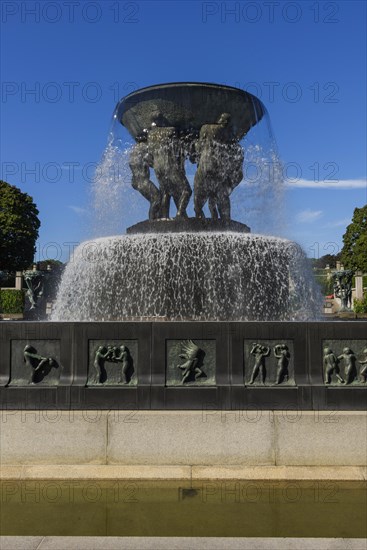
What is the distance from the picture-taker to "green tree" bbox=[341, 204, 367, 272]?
57.7m

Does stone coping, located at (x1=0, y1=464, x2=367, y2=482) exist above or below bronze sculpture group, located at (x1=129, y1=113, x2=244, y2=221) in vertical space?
below

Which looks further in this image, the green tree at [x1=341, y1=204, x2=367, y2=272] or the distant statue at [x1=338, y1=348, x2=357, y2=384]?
the green tree at [x1=341, y1=204, x2=367, y2=272]

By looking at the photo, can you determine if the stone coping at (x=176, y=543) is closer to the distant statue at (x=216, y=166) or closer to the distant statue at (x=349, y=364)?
the distant statue at (x=349, y=364)

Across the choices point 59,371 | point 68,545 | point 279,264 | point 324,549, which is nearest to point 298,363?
point 324,549

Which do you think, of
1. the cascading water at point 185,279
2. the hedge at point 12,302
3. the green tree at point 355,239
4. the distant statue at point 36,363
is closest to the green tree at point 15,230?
Answer: the hedge at point 12,302

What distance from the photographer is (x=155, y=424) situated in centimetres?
480

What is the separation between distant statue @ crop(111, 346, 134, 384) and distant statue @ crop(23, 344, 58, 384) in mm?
608

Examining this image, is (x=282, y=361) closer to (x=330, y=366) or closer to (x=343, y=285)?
(x=330, y=366)

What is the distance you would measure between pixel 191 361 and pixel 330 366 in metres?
1.37

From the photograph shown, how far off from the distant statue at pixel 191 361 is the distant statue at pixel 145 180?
4.80 meters

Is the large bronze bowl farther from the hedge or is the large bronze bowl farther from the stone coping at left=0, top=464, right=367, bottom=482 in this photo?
the hedge

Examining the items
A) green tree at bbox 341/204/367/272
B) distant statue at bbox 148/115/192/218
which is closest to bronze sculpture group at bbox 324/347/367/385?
distant statue at bbox 148/115/192/218

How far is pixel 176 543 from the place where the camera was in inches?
132

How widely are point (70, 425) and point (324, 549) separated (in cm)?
254
